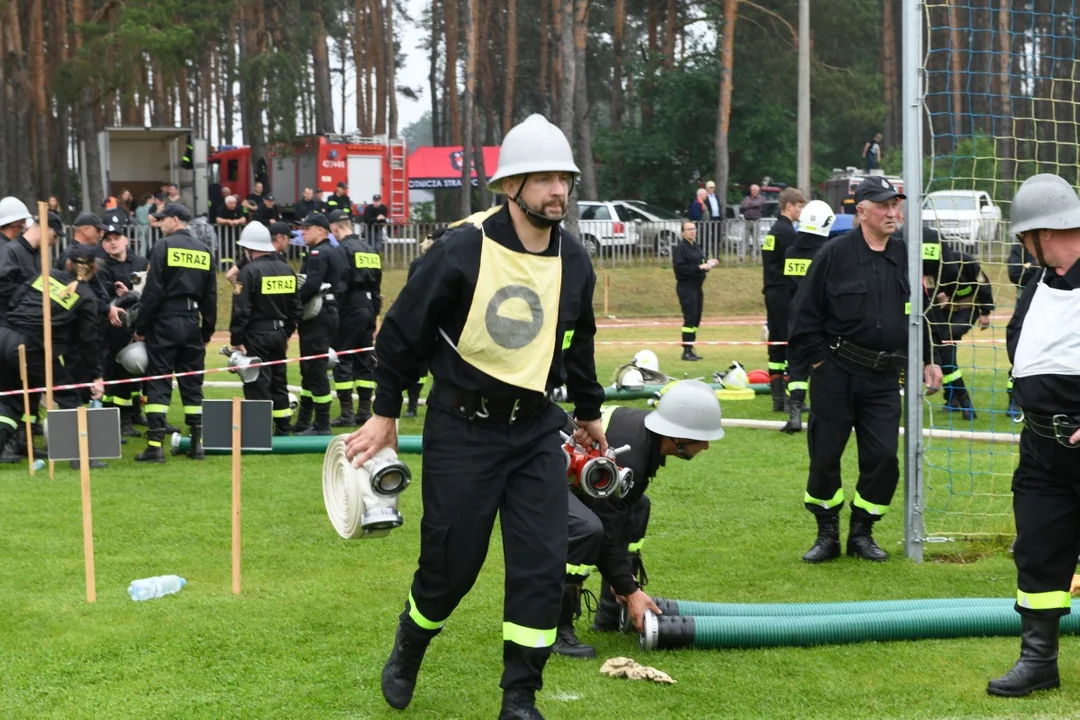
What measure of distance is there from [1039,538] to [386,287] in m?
24.3

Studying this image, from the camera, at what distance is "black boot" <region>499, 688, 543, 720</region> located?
4.88 meters

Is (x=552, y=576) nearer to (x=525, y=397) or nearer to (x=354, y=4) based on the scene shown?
(x=525, y=397)

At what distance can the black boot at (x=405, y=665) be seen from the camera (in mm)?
5234

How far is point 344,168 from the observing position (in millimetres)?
37094

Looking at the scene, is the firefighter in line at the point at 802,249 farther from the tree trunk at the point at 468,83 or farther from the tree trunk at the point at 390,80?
the tree trunk at the point at 390,80

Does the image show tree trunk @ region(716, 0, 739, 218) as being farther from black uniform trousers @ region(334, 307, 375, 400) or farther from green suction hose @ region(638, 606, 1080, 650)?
green suction hose @ region(638, 606, 1080, 650)

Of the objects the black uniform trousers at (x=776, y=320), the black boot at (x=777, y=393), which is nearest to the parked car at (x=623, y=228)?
the black uniform trousers at (x=776, y=320)

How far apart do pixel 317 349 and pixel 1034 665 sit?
28.7ft

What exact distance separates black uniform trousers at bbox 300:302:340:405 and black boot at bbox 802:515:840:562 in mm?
6114

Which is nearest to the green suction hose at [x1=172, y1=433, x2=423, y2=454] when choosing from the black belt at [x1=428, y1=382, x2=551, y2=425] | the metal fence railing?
the black belt at [x1=428, y1=382, x2=551, y2=425]

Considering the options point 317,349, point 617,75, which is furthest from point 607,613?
point 617,75

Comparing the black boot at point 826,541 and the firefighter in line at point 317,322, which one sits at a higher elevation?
the firefighter in line at point 317,322

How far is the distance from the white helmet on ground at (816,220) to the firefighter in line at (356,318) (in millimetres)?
4148

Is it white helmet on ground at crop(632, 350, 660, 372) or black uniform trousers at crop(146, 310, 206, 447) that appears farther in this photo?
white helmet on ground at crop(632, 350, 660, 372)
